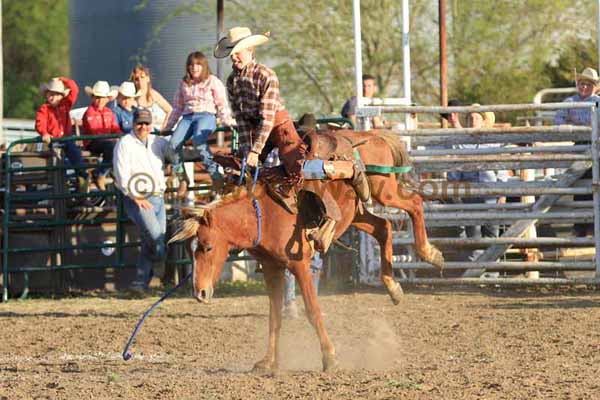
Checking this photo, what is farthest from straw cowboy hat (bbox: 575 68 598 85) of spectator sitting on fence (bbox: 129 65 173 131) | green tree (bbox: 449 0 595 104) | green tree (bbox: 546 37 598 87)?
green tree (bbox: 546 37 598 87)

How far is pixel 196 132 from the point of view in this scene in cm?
1148

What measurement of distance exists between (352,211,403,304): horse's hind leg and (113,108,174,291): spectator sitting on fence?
3.33 metres

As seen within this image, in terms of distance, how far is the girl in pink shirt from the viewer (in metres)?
11.5

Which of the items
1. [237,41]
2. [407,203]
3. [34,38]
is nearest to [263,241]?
[237,41]

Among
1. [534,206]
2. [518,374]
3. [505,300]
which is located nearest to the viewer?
[518,374]

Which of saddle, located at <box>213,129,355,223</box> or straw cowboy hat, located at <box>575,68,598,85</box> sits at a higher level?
straw cowboy hat, located at <box>575,68,598,85</box>

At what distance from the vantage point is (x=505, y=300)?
1061cm

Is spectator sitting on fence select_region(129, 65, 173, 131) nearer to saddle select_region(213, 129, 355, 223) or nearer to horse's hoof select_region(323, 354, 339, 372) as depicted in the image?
saddle select_region(213, 129, 355, 223)

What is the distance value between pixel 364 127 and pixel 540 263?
2.20 meters

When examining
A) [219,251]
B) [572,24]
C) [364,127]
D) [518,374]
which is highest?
[572,24]

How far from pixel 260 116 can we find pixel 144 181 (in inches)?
157

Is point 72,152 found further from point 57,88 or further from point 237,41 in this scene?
point 237,41

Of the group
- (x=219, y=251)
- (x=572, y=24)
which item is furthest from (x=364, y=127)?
(x=572, y=24)

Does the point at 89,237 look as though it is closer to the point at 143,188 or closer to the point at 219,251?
the point at 143,188
